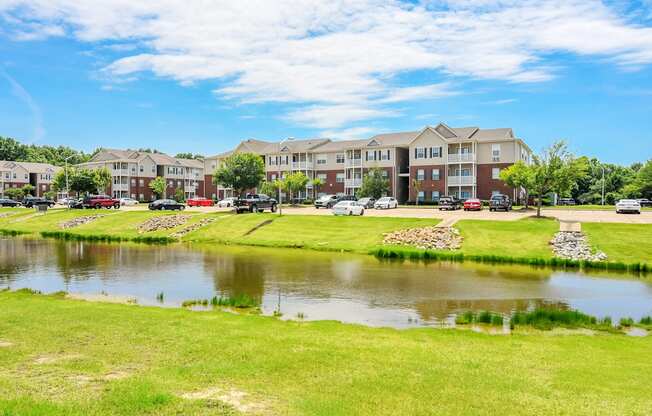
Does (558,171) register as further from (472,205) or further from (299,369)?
(299,369)

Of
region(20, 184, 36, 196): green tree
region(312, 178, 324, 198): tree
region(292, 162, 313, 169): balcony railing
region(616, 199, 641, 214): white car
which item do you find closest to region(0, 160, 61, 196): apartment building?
region(20, 184, 36, 196): green tree

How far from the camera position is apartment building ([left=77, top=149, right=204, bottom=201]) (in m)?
122

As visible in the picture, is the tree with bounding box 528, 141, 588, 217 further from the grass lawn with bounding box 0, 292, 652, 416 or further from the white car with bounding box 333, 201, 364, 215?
the grass lawn with bounding box 0, 292, 652, 416

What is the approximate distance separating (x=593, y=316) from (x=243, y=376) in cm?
1366

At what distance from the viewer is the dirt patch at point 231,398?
809cm

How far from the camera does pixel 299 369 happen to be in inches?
403

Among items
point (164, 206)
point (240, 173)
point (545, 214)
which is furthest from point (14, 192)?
point (545, 214)

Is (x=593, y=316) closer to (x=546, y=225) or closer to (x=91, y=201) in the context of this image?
(x=546, y=225)

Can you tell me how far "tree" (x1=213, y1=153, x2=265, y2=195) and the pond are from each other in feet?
114

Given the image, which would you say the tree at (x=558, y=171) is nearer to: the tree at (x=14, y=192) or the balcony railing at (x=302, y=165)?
the balcony railing at (x=302, y=165)

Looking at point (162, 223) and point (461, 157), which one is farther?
point (461, 157)

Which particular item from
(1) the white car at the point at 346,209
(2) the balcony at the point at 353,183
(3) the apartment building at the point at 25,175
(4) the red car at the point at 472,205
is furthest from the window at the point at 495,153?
(3) the apartment building at the point at 25,175

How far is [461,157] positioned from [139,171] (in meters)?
78.4

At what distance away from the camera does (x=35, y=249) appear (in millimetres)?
41062
